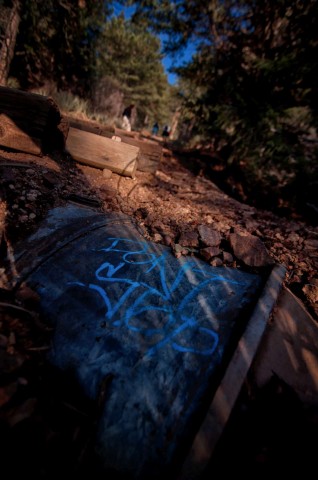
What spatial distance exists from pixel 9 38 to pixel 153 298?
9.29 meters

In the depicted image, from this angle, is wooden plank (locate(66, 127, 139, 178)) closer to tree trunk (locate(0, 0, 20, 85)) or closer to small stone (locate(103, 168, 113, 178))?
small stone (locate(103, 168, 113, 178))

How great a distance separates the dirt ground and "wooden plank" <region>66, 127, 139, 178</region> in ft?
0.51

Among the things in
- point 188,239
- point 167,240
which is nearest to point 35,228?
point 167,240

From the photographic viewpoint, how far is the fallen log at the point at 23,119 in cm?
307

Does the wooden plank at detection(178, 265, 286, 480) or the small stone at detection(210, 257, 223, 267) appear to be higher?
the small stone at detection(210, 257, 223, 267)

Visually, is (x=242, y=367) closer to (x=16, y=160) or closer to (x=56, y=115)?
(x=16, y=160)

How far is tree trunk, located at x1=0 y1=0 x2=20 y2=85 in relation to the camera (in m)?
6.62

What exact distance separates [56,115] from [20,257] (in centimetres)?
260

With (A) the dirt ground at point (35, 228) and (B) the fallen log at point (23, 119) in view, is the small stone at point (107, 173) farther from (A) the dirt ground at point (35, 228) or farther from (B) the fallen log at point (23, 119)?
(B) the fallen log at point (23, 119)

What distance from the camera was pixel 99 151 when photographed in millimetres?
3717

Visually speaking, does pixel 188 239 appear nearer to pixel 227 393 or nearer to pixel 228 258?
pixel 228 258

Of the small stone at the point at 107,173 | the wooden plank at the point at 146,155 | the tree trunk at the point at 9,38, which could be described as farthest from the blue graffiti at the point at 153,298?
the tree trunk at the point at 9,38

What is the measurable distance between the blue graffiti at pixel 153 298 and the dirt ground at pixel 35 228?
0.99 ft

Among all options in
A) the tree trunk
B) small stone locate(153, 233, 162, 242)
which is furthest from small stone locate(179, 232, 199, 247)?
the tree trunk
